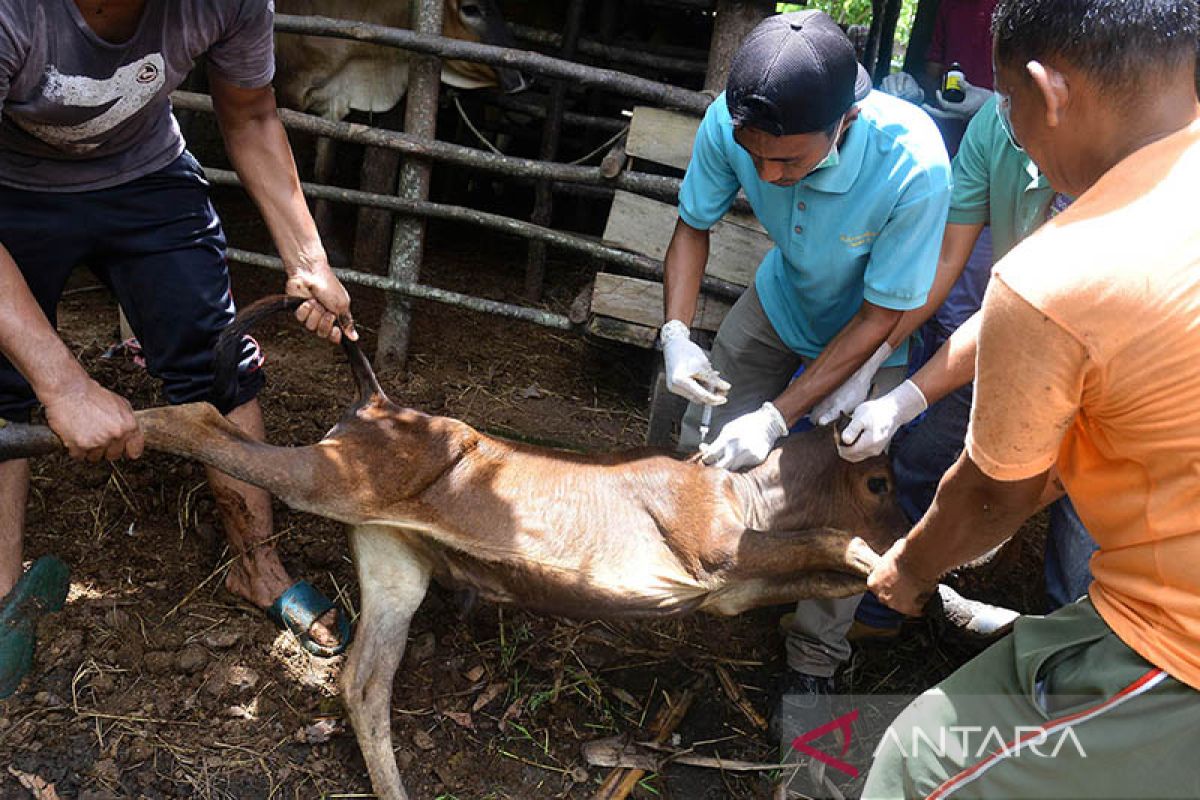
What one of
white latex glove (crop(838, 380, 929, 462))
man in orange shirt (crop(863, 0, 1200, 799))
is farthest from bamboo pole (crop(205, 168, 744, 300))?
man in orange shirt (crop(863, 0, 1200, 799))

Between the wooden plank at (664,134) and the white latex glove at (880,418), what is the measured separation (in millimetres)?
1825

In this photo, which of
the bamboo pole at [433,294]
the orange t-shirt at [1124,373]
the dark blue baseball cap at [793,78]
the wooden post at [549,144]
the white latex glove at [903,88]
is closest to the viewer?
the orange t-shirt at [1124,373]

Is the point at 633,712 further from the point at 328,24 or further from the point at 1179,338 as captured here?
the point at 328,24

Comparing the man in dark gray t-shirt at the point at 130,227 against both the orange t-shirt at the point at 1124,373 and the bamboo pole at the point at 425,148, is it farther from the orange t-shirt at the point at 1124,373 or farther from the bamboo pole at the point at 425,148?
the orange t-shirt at the point at 1124,373

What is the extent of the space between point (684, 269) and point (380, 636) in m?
1.82

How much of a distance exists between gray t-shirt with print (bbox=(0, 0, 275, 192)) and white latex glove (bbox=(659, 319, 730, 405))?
173 cm

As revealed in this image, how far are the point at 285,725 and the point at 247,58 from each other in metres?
2.29

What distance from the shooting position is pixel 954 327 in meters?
4.18

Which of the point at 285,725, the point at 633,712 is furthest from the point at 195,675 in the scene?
the point at 633,712

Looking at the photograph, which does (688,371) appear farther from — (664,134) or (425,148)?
(425,148)

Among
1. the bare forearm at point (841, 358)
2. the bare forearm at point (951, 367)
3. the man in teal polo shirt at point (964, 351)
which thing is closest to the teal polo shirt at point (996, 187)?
the man in teal polo shirt at point (964, 351)

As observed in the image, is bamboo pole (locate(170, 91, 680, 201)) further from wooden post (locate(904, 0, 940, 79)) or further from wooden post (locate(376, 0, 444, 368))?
wooden post (locate(904, 0, 940, 79))

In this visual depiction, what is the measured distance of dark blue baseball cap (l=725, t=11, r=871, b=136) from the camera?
2969 mm

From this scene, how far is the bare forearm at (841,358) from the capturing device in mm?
3490
